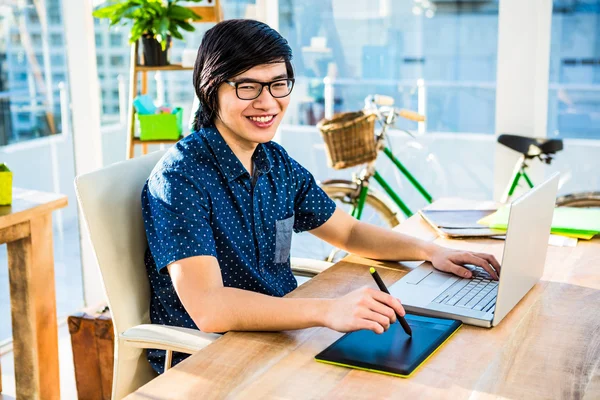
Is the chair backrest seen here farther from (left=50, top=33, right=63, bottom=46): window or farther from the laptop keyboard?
(left=50, top=33, right=63, bottom=46): window

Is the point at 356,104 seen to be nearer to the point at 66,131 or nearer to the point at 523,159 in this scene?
the point at 523,159

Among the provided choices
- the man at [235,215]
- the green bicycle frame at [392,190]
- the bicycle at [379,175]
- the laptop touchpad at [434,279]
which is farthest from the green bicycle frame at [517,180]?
the laptop touchpad at [434,279]

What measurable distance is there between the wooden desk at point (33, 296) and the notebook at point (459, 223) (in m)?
1.16

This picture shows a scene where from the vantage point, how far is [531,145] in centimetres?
289

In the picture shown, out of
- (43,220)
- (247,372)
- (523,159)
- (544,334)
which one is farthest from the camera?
(523,159)

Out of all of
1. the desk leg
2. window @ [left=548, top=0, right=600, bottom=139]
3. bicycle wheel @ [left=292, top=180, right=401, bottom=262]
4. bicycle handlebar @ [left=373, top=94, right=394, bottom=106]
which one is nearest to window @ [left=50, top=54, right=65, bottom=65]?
the desk leg

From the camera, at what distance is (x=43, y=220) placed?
7.78ft

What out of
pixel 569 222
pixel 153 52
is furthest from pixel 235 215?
pixel 153 52

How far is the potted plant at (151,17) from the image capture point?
9.84ft

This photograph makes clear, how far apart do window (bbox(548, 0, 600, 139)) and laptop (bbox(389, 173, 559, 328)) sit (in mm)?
1531

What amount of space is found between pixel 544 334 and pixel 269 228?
0.66 metres

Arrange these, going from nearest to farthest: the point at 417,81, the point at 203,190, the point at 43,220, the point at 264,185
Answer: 1. the point at 203,190
2. the point at 264,185
3. the point at 43,220
4. the point at 417,81

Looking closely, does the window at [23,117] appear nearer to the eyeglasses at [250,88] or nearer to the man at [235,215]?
the man at [235,215]

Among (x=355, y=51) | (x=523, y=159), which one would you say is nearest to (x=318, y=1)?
(x=355, y=51)
